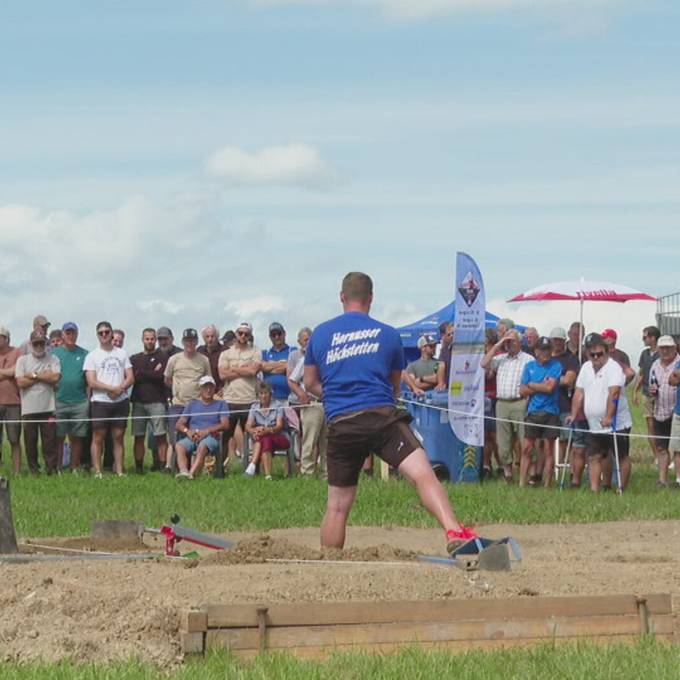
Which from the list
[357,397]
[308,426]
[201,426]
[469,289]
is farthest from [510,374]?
[357,397]

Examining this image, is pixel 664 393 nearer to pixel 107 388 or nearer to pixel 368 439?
pixel 107 388

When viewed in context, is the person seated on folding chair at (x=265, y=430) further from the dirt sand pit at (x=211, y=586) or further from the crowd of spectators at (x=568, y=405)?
the dirt sand pit at (x=211, y=586)

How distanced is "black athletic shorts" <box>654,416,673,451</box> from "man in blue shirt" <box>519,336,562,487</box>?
1.36 meters

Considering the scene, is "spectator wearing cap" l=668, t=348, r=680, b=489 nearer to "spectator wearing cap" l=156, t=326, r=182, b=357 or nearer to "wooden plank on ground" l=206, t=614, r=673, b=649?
"spectator wearing cap" l=156, t=326, r=182, b=357

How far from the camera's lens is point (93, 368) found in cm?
2267

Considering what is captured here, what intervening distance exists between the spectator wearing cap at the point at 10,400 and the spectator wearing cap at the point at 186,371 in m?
2.16

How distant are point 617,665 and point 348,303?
4.13 meters

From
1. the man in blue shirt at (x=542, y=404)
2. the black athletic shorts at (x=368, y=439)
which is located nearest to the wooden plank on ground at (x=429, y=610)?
the black athletic shorts at (x=368, y=439)

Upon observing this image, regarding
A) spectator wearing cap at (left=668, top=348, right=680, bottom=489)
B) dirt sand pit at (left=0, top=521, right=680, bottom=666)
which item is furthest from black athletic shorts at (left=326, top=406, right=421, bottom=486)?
spectator wearing cap at (left=668, top=348, right=680, bottom=489)

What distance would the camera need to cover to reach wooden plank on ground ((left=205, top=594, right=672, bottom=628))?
802cm

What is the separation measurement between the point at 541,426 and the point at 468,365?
54.1 inches

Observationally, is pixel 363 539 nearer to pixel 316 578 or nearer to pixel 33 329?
pixel 316 578

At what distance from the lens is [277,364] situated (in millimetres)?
22984

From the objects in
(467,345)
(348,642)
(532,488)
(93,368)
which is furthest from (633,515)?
(348,642)
